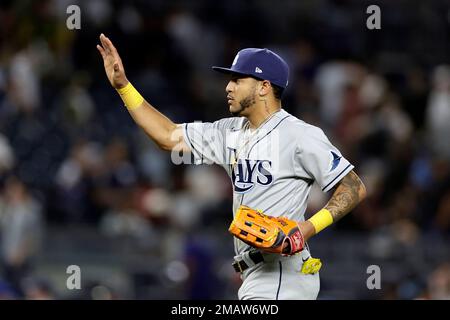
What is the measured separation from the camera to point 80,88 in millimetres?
12961

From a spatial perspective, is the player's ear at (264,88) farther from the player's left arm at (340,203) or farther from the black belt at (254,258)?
the black belt at (254,258)

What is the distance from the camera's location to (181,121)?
12.9 m

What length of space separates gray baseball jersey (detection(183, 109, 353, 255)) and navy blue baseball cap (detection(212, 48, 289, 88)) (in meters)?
0.21

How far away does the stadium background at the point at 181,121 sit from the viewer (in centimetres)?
1102

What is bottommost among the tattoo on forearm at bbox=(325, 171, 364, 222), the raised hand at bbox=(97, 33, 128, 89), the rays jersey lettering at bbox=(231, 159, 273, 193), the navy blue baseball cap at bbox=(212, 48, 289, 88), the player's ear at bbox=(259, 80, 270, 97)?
the tattoo on forearm at bbox=(325, 171, 364, 222)

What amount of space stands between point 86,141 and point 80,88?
852mm

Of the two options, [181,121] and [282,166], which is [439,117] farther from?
[282,166]

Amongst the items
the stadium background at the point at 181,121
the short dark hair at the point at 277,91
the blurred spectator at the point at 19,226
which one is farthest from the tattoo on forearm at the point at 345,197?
the blurred spectator at the point at 19,226

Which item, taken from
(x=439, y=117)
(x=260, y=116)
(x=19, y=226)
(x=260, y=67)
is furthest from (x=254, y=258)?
(x=439, y=117)

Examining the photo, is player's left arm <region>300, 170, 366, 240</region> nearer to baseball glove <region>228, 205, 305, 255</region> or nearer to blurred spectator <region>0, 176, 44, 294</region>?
baseball glove <region>228, 205, 305, 255</region>

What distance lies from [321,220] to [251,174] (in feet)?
1.44

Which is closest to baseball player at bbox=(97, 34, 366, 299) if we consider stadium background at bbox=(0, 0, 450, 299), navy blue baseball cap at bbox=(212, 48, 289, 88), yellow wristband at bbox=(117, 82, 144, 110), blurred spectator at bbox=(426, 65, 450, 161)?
navy blue baseball cap at bbox=(212, 48, 289, 88)

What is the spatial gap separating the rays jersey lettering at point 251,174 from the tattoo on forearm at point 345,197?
347 millimetres

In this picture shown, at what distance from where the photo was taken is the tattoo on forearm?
586 cm
